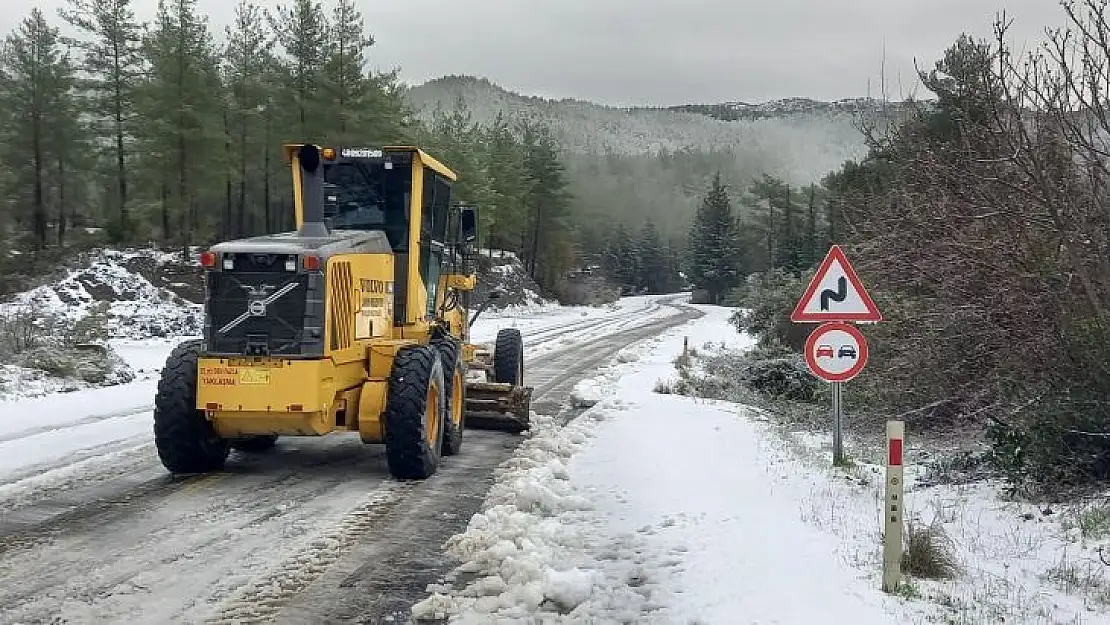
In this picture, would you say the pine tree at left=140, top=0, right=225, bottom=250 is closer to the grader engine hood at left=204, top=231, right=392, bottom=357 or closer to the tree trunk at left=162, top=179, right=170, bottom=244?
the tree trunk at left=162, top=179, right=170, bottom=244

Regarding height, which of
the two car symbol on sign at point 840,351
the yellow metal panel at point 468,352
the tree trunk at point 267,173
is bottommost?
the yellow metal panel at point 468,352

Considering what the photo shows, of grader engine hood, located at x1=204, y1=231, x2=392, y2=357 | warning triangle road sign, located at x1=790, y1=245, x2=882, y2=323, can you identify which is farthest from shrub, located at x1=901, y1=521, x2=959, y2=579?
grader engine hood, located at x1=204, y1=231, x2=392, y2=357

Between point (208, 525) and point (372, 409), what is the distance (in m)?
2.15

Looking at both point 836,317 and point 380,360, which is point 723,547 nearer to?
point 836,317

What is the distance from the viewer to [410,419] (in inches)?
333

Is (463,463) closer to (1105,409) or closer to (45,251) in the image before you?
(1105,409)

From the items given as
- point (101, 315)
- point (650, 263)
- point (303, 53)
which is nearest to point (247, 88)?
point (303, 53)

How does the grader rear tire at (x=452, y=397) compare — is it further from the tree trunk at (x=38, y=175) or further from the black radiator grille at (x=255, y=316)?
the tree trunk at (x=38, y=175)

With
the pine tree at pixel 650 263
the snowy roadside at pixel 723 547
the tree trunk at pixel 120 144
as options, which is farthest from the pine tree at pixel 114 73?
the pine tree at pixel 650 263

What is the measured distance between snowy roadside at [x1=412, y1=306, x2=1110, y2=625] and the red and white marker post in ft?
0.33

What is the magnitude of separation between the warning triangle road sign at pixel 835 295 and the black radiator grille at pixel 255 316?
→ 173 inches

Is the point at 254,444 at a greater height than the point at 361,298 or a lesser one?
lesser

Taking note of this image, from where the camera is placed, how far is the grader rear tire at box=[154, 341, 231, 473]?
8.33 metres

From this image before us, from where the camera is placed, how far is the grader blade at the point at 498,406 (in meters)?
11.6
